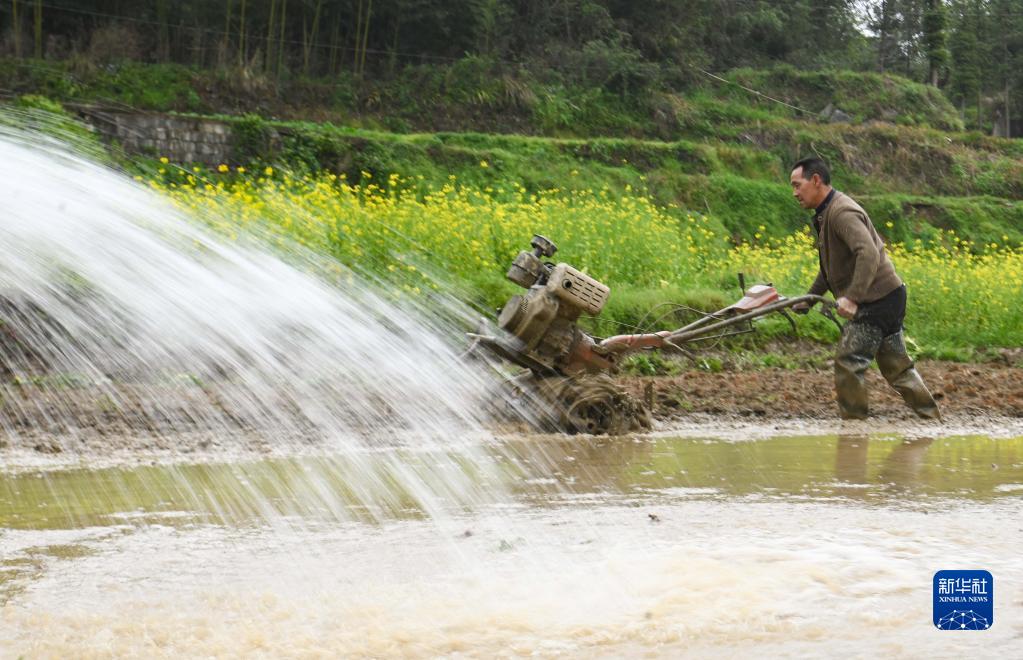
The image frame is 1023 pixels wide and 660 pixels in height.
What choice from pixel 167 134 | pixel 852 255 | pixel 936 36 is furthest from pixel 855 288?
pixel 936 36

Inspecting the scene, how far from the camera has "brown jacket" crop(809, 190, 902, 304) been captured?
24.8 feet

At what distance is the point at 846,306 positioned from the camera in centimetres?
758

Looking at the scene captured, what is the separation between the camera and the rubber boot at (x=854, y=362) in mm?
7855

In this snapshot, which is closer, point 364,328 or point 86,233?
point 86,233

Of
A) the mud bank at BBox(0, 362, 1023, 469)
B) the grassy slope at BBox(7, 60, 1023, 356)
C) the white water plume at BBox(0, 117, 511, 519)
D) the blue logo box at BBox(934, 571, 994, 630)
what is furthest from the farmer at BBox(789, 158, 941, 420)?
the grassy slope at BBox(7, 60, 1023, 356)

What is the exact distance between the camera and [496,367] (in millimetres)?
7242

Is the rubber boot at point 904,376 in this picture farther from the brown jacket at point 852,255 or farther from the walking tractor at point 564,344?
the walking tractor at point 564,344

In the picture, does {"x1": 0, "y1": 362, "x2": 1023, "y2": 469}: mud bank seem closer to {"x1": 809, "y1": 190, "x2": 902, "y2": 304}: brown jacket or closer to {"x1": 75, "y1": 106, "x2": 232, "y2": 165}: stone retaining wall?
{"x1": 809, "y1": 190, "x2": 902, "y2": 304}: brown jacket

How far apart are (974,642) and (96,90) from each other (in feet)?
70.9

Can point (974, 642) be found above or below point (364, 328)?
above

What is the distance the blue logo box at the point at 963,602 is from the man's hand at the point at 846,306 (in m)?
3.87

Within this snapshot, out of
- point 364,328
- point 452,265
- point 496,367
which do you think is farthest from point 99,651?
point 452,265

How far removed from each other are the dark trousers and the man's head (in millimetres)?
802

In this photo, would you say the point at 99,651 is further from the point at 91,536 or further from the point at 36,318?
the point at 36,318
